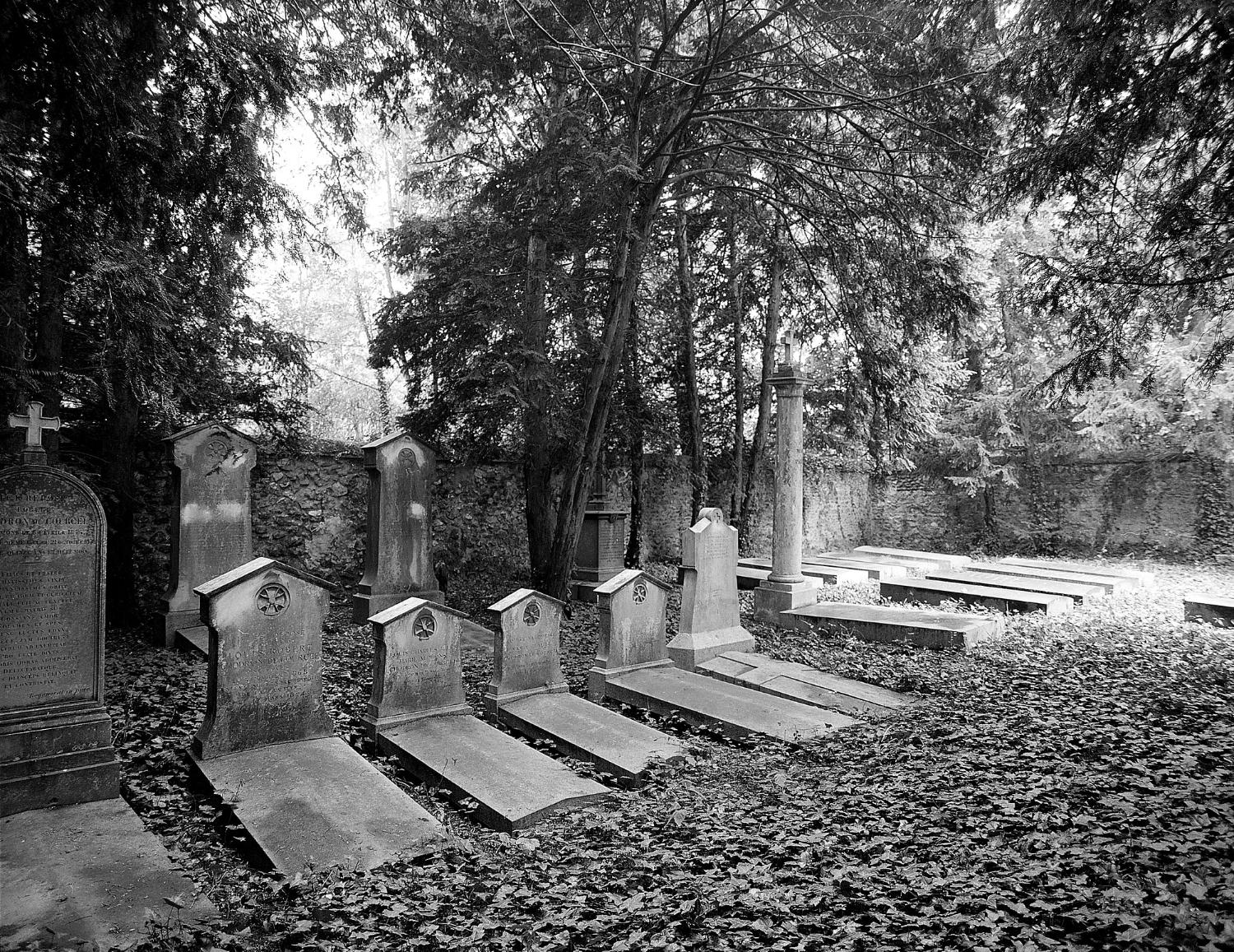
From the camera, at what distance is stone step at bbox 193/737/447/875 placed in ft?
11.6

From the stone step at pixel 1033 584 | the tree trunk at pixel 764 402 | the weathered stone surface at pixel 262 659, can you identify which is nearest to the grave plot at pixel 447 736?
the weathered stone surface at pixel 262 659

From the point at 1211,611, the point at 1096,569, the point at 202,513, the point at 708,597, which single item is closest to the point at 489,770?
the point at 708,597

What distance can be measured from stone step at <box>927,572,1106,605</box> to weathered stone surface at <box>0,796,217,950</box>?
11.0 meters

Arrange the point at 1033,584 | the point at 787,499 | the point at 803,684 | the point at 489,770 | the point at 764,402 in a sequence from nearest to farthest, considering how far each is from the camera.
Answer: the point at 489,770
the point at 803,684
the point at 787,499
the point at 1033,584
the point at 764,402

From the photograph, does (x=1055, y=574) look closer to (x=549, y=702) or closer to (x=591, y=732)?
(x=549, y=702)

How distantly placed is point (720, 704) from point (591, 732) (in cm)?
124

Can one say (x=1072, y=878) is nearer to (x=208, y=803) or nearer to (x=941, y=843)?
(x=941, y=843)

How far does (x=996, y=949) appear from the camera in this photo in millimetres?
2303

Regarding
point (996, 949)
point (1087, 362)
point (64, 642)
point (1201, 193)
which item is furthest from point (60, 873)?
point (1201, 193)

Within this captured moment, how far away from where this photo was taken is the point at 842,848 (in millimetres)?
3225

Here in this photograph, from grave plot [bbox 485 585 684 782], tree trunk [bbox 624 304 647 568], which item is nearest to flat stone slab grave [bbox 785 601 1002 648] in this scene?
grave plot [bbox 485 585 684 782]

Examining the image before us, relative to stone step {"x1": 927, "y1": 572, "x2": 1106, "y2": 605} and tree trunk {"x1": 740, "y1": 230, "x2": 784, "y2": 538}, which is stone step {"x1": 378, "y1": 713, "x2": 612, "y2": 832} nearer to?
stone step {"x1": 927, "y1": 572, "x2": 1106, "y2": 605}

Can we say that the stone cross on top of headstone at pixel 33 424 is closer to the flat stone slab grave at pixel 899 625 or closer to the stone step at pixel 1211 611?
the flat stone slab grave at pixel 899 625

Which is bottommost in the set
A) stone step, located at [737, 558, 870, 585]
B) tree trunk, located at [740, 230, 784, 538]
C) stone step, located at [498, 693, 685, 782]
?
stone step, located at [498, 693, 685, 782]
